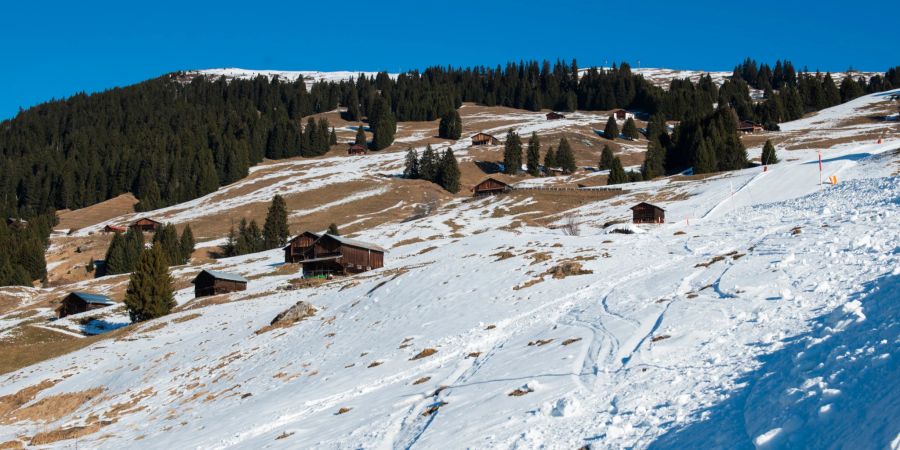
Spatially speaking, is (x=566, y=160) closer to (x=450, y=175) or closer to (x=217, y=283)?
(x=450, y=175)

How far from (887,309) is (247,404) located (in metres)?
20.0

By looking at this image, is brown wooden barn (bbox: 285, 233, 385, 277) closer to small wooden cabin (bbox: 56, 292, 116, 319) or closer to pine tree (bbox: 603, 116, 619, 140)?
small wooden cabin (bbox: 56, 292, 116, 319)

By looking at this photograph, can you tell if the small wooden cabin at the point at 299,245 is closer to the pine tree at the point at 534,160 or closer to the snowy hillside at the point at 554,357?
the snowy hillside at the point at 554,357

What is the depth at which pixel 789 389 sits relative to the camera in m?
10.3

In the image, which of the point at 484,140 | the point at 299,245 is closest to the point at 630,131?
the point at 484,140

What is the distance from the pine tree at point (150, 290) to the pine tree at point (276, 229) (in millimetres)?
43155

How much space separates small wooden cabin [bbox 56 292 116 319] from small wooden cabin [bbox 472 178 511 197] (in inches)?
2783

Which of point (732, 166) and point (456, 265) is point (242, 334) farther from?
point (732, 166)

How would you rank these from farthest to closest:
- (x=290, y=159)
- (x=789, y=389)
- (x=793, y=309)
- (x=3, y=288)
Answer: (x=290, y=159) < (x=3, y=288) < (x=793, y=309) < (x=789, y=389)

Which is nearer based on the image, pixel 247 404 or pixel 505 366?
pixel 505 366

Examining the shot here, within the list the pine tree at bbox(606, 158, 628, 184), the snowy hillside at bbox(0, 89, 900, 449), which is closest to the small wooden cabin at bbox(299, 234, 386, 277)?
the snowy hillside at bbox(0, 89, 900, 449)

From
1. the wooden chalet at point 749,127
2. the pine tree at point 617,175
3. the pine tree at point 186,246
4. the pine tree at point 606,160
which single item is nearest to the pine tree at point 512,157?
the pine tree at point 606,160

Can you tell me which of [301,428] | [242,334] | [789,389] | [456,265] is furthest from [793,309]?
[242,334]

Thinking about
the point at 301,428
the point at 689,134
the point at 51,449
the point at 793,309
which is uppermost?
the point at 689,134
